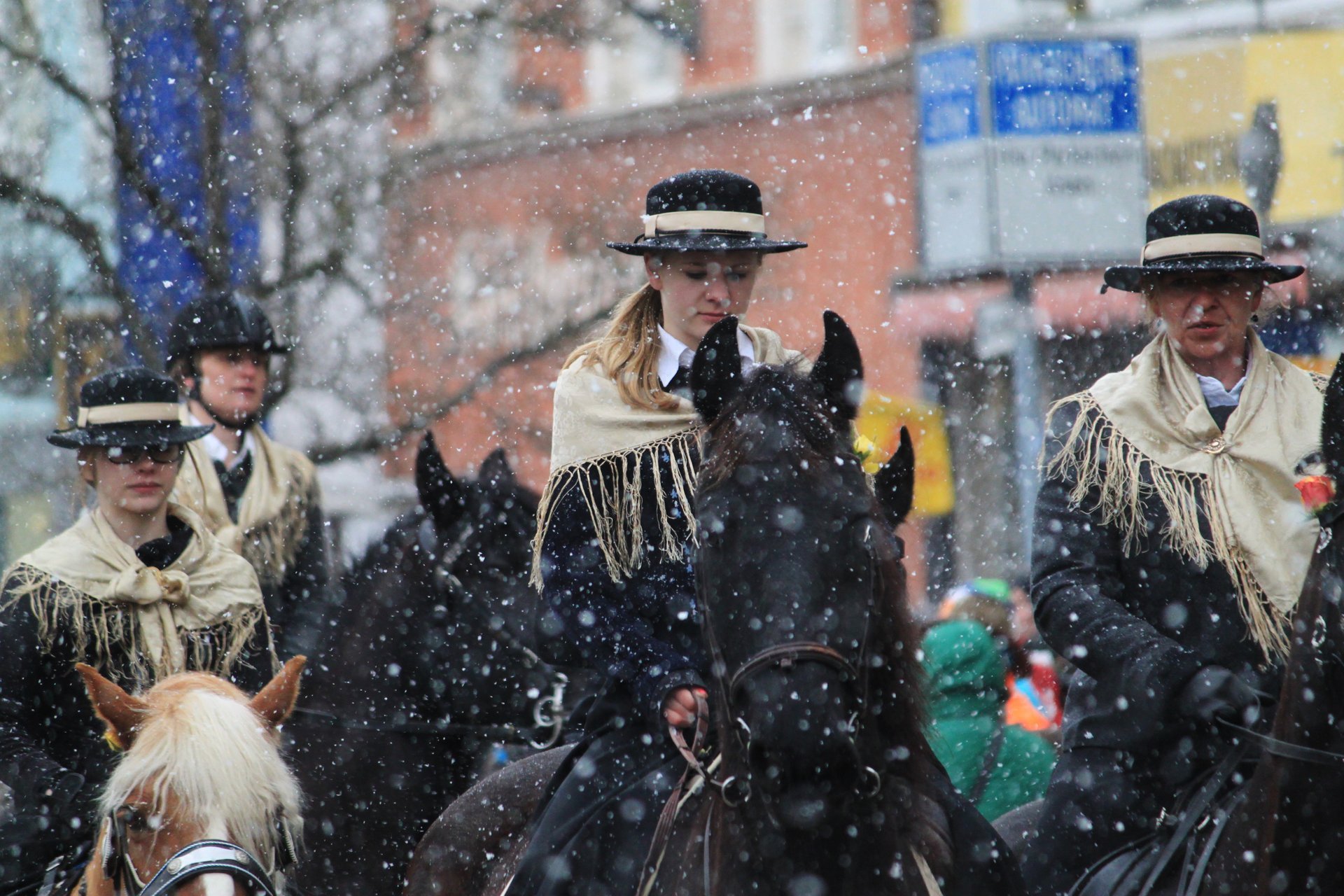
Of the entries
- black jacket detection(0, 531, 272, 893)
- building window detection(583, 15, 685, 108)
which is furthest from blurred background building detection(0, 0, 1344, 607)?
building window detection(583, 15, 685, 108)

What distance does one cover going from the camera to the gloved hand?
3945 mm

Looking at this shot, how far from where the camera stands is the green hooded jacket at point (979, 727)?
6.10 meters

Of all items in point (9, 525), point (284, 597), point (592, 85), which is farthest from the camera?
point (592, 85)

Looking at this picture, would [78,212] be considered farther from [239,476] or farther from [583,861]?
[583,861]

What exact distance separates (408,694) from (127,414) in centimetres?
143

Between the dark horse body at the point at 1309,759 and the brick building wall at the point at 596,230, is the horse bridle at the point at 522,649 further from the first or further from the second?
the brick building wall at the point at 596,230

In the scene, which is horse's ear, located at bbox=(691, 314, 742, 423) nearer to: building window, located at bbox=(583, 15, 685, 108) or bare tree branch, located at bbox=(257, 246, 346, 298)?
bare tree branch, located at bbox=(257, 246, 346, 298)

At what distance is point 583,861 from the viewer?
4.00 m

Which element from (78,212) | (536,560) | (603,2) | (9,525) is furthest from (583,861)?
(9,525)

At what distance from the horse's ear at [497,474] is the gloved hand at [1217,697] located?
340 centimetres

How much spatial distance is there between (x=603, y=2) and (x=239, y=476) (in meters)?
5.31

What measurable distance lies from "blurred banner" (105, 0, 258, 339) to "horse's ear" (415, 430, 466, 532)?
11.6 ft

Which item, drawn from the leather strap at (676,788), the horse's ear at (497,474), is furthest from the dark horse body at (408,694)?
the leather strap at (676,788)

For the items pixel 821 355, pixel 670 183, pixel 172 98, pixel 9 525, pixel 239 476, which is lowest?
pixel 9 525
